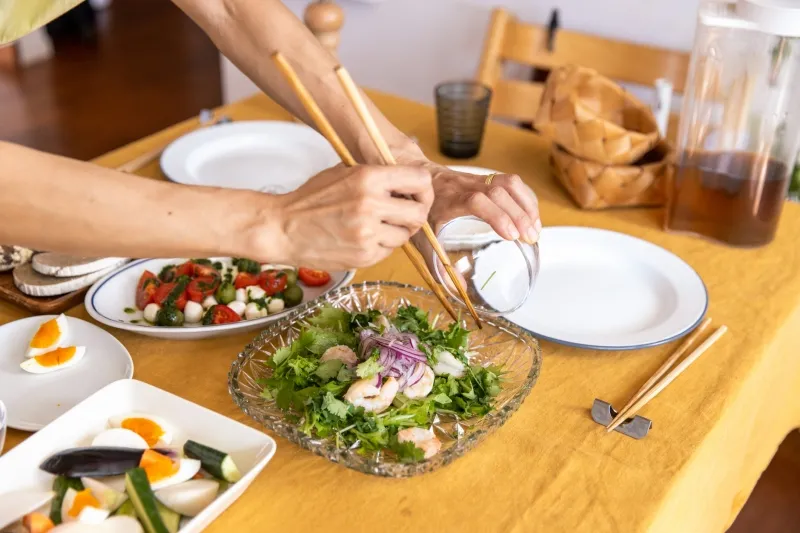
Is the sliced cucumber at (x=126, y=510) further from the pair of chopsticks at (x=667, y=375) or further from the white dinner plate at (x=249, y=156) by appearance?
the white dinner plate at (x=249, y=156)

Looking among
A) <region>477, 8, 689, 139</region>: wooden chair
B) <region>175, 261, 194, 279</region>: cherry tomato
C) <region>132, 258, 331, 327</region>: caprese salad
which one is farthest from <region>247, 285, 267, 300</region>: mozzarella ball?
<region>477, 8, 689, 139</region>: wooden chair

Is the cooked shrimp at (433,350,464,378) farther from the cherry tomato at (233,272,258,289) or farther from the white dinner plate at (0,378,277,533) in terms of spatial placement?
the cherry tomato at (233,272,258,289)

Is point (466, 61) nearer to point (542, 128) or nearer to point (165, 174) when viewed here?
point (542, 128)

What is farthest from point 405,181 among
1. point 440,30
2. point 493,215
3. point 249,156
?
point 440,30

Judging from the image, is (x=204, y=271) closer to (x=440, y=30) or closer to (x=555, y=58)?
(x=555, y=58)

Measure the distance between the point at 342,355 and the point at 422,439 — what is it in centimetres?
16

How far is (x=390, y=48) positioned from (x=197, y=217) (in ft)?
7.24

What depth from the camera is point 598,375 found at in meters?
1.14

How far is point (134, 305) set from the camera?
4.11 feet

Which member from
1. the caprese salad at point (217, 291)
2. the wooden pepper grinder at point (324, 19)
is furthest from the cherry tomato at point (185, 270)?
the wooden pepper grinder at point (324, 19)

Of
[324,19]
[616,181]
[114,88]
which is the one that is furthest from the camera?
[114,88]

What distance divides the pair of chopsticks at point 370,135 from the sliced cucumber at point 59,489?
0.46 metres

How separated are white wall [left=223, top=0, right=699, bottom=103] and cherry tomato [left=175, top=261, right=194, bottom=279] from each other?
5.63 feet

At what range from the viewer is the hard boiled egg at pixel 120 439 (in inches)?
35.5
